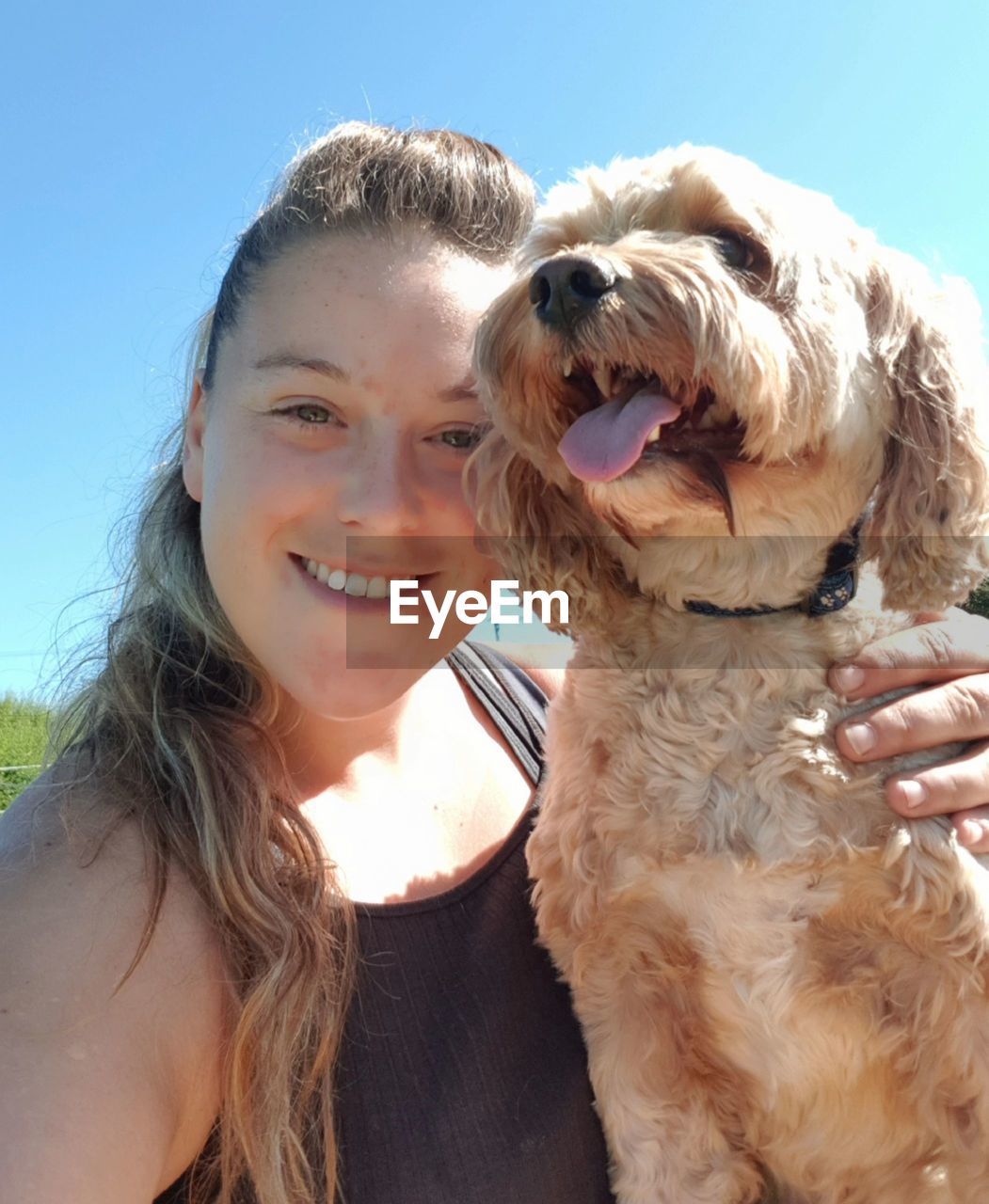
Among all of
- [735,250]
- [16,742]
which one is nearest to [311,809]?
[735,250]

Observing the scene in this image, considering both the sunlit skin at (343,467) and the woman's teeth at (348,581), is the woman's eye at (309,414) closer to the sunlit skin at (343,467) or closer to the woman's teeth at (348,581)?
the sunlit skin at (343,467)

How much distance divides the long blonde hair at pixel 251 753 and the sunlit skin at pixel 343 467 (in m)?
0.10

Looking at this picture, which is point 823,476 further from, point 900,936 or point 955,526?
point 900,936

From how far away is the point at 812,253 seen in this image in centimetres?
192

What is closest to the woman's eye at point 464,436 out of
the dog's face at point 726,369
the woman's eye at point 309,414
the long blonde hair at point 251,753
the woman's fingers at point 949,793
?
the dog's face at point 726,369

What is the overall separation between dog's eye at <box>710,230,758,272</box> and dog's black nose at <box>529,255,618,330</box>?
12.0 inches

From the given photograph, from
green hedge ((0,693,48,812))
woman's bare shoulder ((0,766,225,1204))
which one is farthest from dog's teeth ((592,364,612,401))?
green hedge ((0,693,48,812))

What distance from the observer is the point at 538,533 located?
7.00 feet

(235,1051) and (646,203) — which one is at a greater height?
(646,203)

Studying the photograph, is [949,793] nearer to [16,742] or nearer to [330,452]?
[330,452]

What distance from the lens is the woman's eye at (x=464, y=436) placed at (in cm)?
214

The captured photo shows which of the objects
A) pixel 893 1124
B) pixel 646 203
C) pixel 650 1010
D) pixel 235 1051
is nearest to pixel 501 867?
pixel 650 1010

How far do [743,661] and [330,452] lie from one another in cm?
85

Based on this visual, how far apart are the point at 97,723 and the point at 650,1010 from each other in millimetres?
1138
